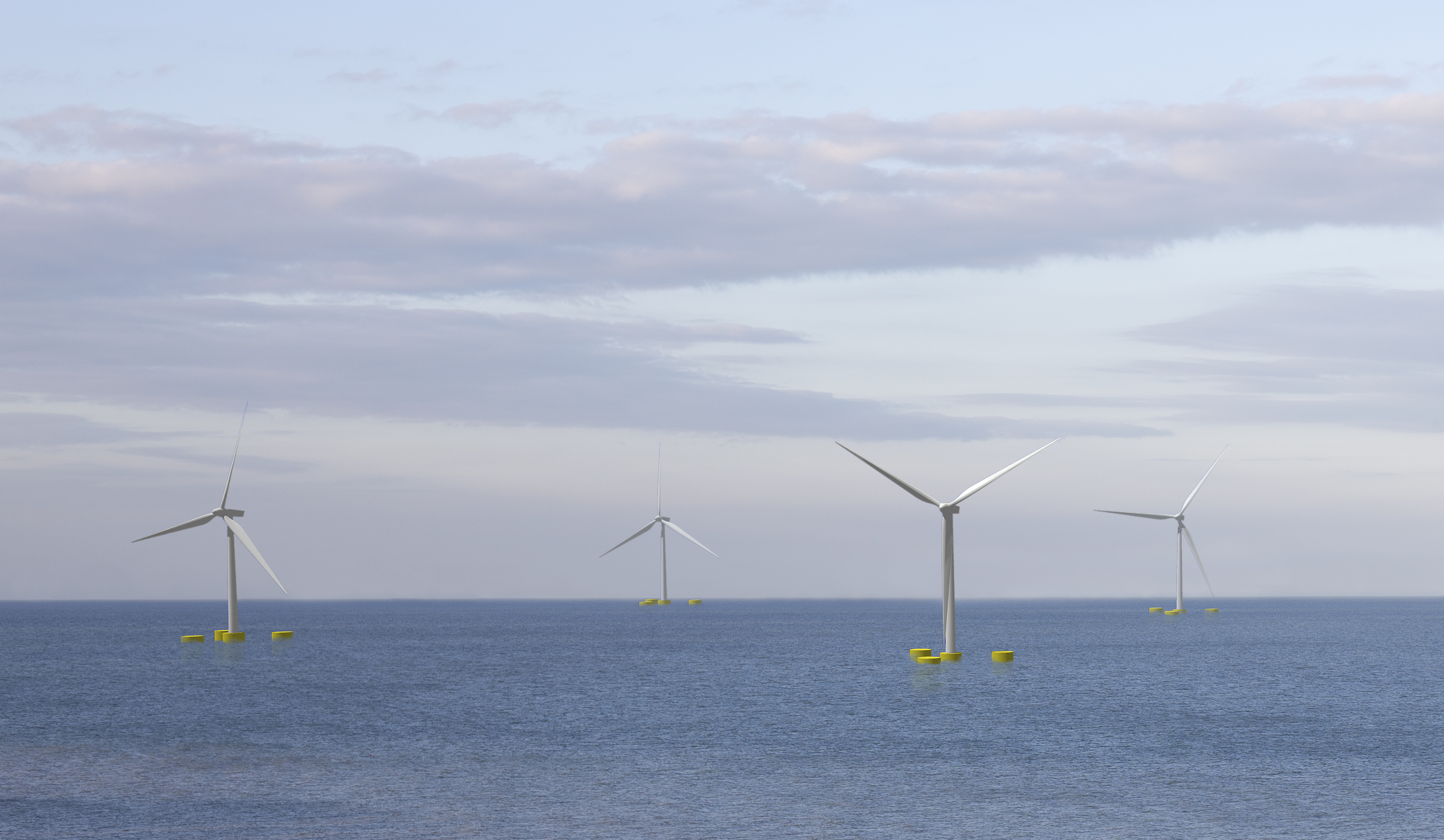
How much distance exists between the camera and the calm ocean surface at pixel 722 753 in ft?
189

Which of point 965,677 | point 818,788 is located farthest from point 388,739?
point 965,677

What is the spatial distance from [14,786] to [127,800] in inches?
344

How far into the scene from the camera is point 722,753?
259ft

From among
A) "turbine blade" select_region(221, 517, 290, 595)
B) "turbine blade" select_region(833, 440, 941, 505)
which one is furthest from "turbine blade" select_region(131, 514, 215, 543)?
"turbine blade" select_region(833, 440, 941, 505)

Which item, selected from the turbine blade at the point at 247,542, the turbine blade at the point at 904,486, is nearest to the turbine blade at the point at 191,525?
the turbine blade at the point at 247,542

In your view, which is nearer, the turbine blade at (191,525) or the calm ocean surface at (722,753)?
the calm ocean surface at (722,753)

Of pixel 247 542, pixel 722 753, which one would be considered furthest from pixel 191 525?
pixel 722 753

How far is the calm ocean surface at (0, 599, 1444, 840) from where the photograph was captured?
5747 cm

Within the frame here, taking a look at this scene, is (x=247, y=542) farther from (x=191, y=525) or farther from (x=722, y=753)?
(x=722, y=753)

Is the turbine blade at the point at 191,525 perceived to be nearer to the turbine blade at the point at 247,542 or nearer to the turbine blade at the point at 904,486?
the turbine blade at the point at 247,542

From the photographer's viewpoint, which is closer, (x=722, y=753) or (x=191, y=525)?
(x=722, y=753)

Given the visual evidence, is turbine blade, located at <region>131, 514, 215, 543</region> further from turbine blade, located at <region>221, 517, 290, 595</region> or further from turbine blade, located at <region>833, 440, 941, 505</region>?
turbine blade, located at <region>833, 440, 941, 505</region>

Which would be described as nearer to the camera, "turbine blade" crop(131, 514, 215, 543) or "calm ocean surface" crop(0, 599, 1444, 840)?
"calm ocean surface" crop(0, 599, 1444, 840)

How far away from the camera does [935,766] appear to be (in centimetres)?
7412
